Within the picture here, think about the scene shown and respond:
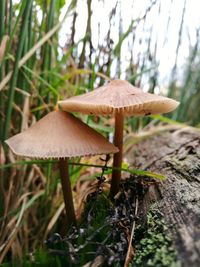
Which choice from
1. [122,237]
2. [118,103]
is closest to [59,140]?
[118,103]

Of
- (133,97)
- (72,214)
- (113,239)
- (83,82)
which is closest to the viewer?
(113,239)

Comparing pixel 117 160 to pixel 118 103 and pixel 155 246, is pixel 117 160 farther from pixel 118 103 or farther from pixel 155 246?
pixel 155 246

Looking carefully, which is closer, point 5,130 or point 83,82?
point 5,130

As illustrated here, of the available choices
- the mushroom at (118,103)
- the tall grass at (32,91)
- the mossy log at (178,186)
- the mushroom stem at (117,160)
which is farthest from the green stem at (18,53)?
the mossy log at (178,186)

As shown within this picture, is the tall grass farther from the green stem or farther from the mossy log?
the mossy log

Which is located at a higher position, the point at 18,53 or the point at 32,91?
the point at 18,53

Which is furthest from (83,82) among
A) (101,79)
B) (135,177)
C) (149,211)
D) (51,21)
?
(149,211)

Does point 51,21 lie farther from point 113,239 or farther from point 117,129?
point 113,239
